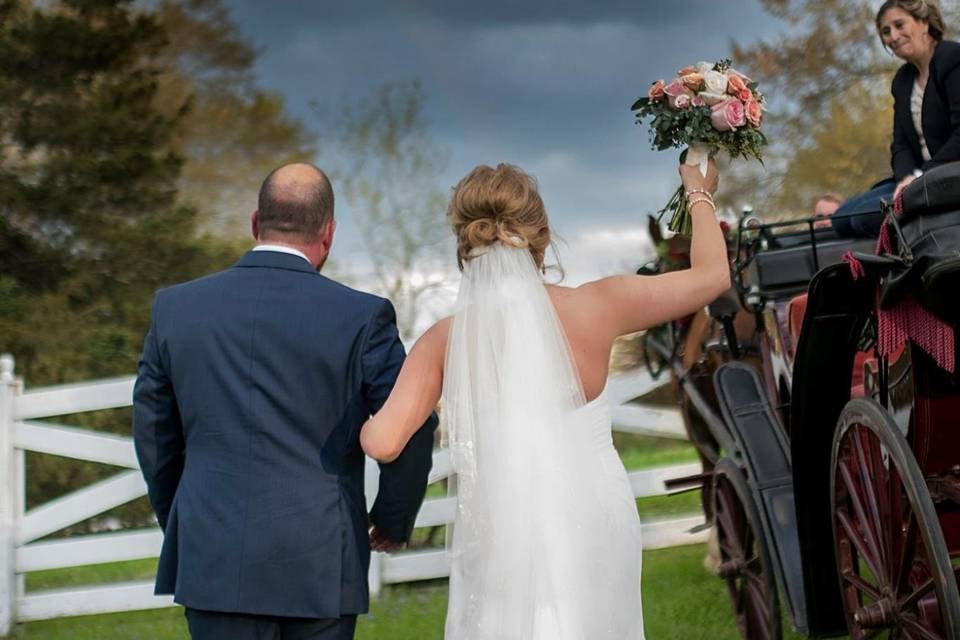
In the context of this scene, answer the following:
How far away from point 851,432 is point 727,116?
37.7 inches

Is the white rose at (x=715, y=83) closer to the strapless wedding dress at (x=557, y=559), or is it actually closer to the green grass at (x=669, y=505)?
the strapless wedding dress at (x=557, y=559)

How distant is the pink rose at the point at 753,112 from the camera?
3320mm

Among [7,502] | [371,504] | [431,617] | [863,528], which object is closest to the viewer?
[863,528]

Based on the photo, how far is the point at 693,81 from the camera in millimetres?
3365

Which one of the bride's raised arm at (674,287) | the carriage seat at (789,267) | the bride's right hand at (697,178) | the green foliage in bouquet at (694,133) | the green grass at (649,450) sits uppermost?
the green foliage in bouquet at (694,133)

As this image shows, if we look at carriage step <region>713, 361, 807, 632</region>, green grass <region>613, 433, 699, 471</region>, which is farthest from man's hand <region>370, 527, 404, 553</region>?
green grass <region>613, 433, 699, 471</region>

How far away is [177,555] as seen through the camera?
3264mm

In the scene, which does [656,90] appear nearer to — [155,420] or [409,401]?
[409,401]

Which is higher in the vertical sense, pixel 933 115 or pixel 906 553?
pixel 933 115

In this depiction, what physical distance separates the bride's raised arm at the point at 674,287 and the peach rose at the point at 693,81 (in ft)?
1.16

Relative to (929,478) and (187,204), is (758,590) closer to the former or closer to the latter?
(929,478)

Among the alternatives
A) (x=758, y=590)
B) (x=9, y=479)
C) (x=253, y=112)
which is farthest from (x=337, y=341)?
(x=253, y=112)

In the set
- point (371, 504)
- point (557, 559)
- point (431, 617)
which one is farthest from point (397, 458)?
point (371, 504)

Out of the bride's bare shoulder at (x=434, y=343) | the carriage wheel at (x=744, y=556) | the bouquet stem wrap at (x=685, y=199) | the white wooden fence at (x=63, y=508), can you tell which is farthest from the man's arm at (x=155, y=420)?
the white wooden fence at (x=63, y=508)
